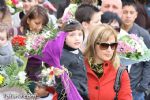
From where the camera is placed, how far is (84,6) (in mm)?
7285

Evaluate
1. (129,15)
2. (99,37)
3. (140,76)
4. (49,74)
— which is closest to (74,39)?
(99,37)

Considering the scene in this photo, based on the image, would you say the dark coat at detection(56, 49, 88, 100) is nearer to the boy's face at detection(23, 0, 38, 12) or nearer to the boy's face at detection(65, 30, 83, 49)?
the boy's face at detection(65, 30, 83, 49)

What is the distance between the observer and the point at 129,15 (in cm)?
775

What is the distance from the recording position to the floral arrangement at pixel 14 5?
8.48 m

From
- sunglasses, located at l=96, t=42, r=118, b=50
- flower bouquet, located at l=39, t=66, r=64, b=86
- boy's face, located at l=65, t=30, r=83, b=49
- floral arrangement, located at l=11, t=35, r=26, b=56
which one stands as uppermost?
boy's face, located at l=65, t=30, r=83, b=49

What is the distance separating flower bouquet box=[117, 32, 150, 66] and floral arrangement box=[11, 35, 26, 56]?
4.42ft

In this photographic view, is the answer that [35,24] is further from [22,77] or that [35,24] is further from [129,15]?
[22,77]

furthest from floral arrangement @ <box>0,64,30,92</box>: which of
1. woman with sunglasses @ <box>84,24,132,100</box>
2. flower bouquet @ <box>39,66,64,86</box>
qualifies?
woman with sunglasses @ <box>84,24,132,100</box>

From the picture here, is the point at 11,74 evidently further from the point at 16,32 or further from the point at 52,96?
the point at 16,32

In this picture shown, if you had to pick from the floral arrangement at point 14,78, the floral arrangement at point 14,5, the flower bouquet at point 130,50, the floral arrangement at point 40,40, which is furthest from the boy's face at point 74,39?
the floral arrangement at point 14,5

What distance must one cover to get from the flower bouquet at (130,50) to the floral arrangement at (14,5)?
6.98ft

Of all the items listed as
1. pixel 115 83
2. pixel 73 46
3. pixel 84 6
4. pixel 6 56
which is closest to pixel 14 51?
pixel 6 56

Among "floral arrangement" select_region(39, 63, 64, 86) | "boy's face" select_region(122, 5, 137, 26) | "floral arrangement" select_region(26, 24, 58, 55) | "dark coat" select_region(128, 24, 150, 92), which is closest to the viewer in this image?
"floral arrangement" select_region(39, 63, 64, 86)

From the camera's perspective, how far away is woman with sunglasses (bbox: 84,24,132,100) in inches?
219
